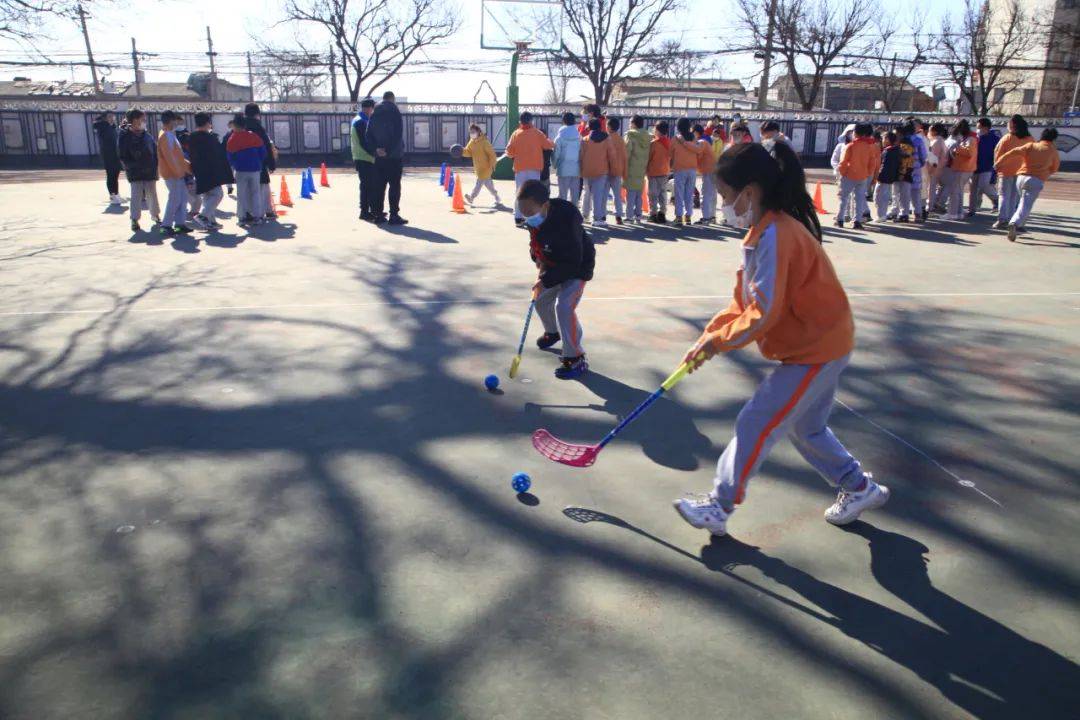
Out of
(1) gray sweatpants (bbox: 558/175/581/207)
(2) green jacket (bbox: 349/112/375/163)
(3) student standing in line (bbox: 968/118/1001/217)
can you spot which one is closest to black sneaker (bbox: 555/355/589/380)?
(1) gray sweatpants (bbox: 558/175/581/207)

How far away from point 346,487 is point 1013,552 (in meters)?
3.18

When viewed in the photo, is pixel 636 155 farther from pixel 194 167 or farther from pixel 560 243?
pixel 560 243

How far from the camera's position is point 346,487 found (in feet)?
12.9

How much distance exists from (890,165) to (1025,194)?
7.29 feet

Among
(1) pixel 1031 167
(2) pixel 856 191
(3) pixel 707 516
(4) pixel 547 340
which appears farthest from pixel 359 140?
(1) pixel 1031 167

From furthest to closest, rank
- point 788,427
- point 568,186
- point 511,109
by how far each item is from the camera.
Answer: point 511,109, point 568,186, point 788,427

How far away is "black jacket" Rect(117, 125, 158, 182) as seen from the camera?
36.7ft

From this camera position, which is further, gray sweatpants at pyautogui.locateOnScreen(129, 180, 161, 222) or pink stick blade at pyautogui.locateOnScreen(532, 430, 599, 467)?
gray sweatpants at pyautogui.locateOnScreen(129, 180, 161, 222)

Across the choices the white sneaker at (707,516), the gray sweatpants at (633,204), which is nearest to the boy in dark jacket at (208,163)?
the gray sweatpants at (633,204)

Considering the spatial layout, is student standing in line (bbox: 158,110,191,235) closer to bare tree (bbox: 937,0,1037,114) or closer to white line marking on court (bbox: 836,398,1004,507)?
white line marking on court (bbox: 836,398,1004,507)

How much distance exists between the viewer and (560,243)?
561 centimetres

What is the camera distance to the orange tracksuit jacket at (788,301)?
3.05 meters

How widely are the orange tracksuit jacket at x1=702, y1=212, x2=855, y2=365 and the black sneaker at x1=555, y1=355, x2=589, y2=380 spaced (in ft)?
8.27

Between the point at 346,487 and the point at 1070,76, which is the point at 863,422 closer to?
the point at 346,487
